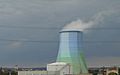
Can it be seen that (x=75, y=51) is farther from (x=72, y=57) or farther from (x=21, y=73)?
(x=21, y=73)

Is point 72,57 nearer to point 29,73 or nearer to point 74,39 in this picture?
point 74,39

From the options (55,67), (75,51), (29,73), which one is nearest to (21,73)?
(29,73)

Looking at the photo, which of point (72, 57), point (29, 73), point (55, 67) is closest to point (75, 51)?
point (72, 57)

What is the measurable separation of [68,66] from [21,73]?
780 cm

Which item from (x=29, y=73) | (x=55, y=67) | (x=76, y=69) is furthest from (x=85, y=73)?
(x=29, y=73)

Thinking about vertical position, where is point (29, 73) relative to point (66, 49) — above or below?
below

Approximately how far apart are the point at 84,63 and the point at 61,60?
3.97 m

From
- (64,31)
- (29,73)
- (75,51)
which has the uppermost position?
(64,31)

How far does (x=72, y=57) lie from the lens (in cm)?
5438

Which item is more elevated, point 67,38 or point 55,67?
point 67,38

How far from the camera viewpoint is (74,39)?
53.4 meters

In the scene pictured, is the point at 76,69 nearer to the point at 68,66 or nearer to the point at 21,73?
the point at 68,66

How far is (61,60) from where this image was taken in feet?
182

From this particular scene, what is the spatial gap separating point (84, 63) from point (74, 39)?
15.3ft
